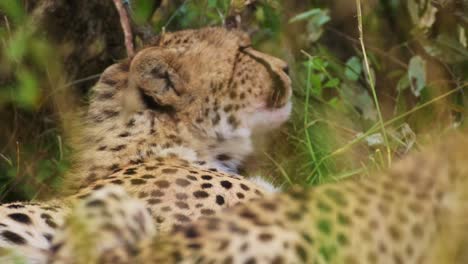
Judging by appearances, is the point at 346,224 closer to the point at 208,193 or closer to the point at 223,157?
the point at 208,193

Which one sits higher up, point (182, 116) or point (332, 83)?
point (182, 116)

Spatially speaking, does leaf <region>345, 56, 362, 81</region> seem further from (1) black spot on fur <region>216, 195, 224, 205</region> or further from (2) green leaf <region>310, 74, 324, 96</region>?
(1) black spot on fur <region>216, 195, 224, 205</region>

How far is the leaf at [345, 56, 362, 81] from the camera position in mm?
4545

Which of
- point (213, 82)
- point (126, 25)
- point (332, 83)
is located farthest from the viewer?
point (332, 83)

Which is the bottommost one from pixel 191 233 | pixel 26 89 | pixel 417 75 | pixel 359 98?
pixel 359 98

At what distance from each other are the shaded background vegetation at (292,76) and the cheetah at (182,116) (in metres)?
0.14

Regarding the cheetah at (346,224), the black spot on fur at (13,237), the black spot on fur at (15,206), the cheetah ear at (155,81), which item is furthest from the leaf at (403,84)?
the cheetah at (346,224)

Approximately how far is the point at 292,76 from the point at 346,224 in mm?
2388

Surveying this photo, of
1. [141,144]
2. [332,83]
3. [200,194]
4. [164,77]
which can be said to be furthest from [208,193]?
[332,83]

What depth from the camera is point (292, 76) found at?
431 centimetres

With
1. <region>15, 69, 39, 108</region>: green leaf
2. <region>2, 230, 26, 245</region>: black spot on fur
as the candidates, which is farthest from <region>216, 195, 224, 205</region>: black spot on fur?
<region>15, 69, 39, 108</region>: green leaf

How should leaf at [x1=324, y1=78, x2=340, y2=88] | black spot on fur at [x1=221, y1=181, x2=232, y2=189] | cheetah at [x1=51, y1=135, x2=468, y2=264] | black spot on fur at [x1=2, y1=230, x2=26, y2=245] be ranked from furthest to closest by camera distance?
leaf at [x1=324, y1=78, x2=340, y2=88] → black spot on fur at [x1=221, y1=181, x2=232, y2=189] → black spot on fur at [x1=2, y1=230, x2=26, y2=245] → cheetah at [x1=51, y1=135, x2=468, y2=264]

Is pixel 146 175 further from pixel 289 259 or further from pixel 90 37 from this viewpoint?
pixel 289 259

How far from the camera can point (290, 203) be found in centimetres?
197
